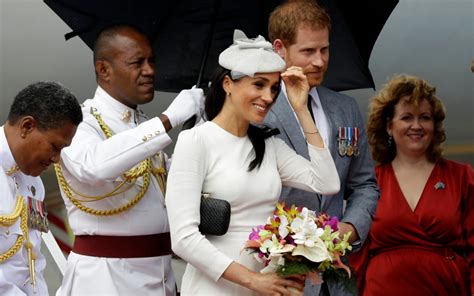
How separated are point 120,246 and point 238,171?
Result: 85 cm

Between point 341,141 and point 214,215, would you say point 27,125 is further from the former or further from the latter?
point 341,141

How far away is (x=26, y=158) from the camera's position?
3.51 meters

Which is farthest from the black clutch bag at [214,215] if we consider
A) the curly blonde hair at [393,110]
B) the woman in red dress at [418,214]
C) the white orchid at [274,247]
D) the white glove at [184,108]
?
the curly blonde hair at [393,110]

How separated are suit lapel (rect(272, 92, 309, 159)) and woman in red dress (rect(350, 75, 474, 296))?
1313mm

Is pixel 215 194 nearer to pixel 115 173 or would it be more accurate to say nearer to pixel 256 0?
pixel 115 173

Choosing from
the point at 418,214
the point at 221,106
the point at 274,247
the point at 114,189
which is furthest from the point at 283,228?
the point at 418,214

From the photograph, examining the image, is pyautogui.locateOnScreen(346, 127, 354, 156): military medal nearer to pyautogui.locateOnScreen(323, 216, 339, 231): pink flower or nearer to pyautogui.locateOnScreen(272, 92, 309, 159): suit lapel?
pyautogui.locateOnScreen(272, 92, 309, 159): suit lapel

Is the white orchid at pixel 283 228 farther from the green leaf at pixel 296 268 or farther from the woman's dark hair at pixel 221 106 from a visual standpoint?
the woman's dark hair at pixel 221 106

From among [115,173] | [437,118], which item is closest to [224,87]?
[115,173]

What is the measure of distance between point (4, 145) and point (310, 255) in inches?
40.2

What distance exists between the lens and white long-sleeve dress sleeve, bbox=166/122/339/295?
3361 millimetres

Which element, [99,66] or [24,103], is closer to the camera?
[24,103]

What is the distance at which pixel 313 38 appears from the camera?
12.9ft

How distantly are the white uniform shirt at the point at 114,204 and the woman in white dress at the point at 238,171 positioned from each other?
18.4 inches
